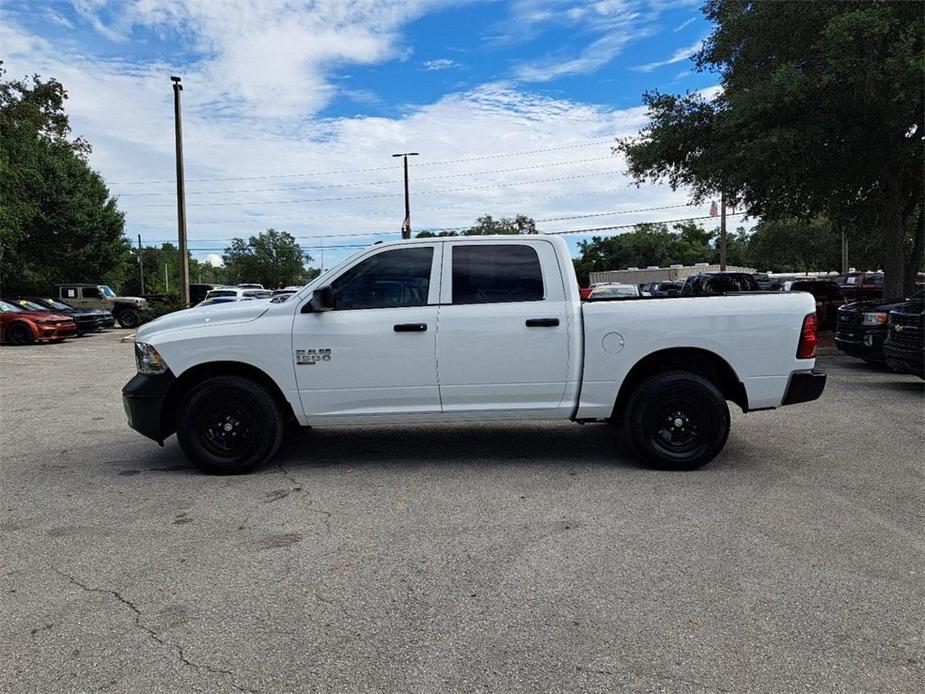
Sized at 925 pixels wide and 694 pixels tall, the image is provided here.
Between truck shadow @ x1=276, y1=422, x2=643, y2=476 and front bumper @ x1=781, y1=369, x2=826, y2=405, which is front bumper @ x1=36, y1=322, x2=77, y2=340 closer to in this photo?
truck shadow @ x1=276, y1=422, x2=643, y2=476

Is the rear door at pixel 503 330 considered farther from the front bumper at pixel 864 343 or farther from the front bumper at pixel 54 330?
the front bumper at pixel 54 330

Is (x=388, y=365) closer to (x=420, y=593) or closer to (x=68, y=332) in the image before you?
(x=420, y=593)

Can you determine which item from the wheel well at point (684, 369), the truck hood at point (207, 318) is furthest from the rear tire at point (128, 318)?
the wheel well at point (684, 369)

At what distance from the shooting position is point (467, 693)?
2777 mm

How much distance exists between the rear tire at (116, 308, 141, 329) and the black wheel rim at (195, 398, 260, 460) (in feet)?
85.1

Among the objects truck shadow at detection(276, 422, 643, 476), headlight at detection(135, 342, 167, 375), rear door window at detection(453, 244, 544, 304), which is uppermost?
rear door window at detection(453, 244, 544, 304)

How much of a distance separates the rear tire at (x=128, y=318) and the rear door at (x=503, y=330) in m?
26.8

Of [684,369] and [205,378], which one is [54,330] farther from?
[684,369]

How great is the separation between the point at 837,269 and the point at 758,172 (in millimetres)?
59789

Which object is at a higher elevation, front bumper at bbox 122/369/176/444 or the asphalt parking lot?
front bumper at bbox 122/369/176/444

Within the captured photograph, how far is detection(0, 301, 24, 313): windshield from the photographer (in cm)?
2069

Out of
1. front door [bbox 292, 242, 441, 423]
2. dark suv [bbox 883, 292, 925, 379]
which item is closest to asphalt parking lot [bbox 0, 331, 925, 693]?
front door [bbox 292, 242, 441, 423]

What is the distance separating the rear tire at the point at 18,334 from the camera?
66.9 ft

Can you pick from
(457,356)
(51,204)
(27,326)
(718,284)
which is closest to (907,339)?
(457,356)
